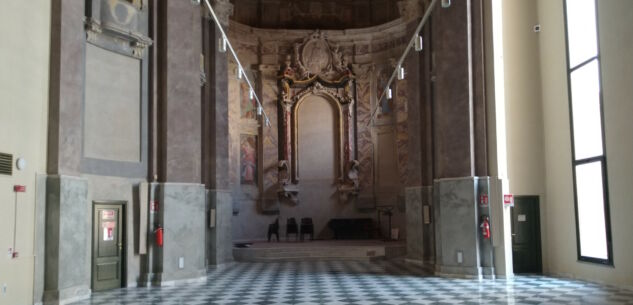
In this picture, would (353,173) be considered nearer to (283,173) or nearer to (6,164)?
(283,173)

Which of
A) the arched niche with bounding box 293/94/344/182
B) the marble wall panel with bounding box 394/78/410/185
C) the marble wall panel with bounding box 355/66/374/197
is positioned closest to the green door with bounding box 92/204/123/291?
the arched niche with bounding box 293/94/344/182

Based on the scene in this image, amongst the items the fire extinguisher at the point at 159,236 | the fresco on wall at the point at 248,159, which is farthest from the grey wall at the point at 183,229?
the fresco on wall at the point at 248,159

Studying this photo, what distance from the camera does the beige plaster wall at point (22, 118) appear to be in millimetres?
Answer: 11336

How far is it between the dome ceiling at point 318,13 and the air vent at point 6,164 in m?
17.9

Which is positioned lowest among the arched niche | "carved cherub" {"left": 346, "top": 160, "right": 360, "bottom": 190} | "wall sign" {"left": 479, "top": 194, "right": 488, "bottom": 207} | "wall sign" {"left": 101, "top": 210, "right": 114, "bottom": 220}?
"wall sign" {"left": 101, "top": 210, "right": 114, "bottom": 220}

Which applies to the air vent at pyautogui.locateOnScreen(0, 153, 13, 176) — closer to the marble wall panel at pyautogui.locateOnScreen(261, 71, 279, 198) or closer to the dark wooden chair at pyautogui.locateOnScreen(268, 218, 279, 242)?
the dark wooden chair at pyautogui.locateOnScreen(268, 218, 279, 242)

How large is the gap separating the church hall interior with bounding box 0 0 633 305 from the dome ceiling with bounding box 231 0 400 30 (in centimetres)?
703

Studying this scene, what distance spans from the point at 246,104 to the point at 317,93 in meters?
3.14

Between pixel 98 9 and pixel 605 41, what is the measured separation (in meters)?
11.1

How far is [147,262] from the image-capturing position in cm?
1542

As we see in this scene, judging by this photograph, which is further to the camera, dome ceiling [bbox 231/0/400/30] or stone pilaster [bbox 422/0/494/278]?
dome ceiling [bbox 231/0/400/30]

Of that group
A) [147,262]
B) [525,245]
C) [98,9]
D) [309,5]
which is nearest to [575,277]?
[525,245]

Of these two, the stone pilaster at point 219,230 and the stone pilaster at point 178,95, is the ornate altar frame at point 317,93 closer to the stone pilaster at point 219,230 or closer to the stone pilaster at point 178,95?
the stone pilaster at point 219,230

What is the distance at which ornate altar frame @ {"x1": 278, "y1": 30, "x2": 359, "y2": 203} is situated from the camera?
27781 millimetres
